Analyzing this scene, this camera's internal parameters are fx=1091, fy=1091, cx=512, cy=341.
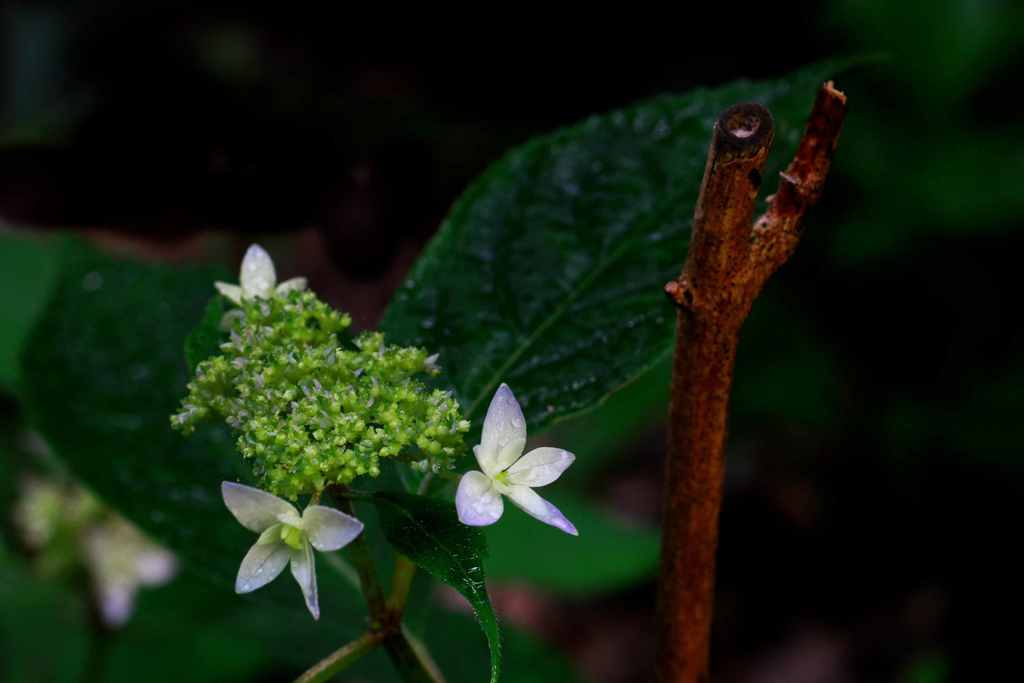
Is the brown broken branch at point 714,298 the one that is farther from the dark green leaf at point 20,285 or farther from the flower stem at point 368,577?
the dark green leaf at point 20,285

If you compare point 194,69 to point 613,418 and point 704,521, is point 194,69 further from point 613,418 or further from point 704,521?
point 704,521

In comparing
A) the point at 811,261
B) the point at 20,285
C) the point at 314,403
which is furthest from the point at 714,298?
the point at 811,261

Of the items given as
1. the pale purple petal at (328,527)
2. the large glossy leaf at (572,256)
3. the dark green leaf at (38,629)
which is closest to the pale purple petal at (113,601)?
the dark green leaf at (38,629)

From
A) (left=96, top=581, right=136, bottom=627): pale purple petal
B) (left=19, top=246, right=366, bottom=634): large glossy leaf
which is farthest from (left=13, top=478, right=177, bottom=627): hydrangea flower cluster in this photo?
(left=19, top=246, right=366, bottom=634): large glossy leaf

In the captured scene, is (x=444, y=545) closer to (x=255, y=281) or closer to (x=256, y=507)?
(x=256, y=507)

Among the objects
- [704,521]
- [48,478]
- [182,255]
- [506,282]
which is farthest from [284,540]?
[48,478]

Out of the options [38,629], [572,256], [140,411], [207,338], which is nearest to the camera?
[207,338]
